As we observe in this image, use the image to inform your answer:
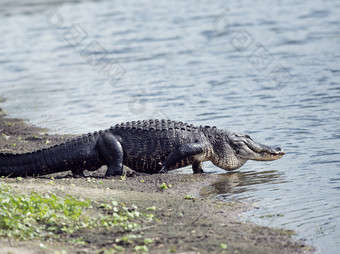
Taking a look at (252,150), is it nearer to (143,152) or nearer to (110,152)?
(143,152)

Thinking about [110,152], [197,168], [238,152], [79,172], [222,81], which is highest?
[110,152]

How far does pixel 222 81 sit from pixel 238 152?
667cm

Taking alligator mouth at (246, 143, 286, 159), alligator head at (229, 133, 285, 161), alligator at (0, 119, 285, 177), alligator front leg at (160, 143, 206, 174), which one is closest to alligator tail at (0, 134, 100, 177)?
alligator at (0, 119, 285, 177)

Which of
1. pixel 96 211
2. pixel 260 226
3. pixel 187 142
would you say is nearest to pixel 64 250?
pixel 96 211

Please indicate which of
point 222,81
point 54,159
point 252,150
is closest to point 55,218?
point 54,159

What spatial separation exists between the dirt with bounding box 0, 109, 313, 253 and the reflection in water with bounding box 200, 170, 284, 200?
0.49 feet

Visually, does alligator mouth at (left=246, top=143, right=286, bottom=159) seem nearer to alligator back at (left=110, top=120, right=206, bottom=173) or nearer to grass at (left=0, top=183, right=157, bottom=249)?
alligator back at (left=110, top=120, right=206, bottom=173)

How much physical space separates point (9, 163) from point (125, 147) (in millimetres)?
1662

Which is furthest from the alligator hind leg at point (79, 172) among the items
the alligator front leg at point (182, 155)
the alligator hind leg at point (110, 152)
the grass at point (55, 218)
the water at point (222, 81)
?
the grass at point (55, 218)

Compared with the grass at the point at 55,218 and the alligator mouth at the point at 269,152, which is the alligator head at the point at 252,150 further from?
the grass at the point at 55,218

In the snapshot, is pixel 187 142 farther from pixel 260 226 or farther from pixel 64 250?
pixel 64 250

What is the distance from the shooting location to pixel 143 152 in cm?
855

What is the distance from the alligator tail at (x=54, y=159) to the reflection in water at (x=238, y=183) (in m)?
1.76

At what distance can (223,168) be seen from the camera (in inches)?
355
